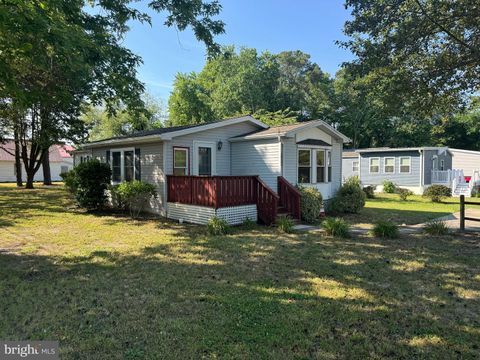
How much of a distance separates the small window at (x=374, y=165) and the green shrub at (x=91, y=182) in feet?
64.8

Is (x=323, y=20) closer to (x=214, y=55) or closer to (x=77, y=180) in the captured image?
(x=214, y=55)

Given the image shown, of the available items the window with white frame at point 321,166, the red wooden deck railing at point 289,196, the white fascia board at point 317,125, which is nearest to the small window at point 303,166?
the window with white frame at point 321,166

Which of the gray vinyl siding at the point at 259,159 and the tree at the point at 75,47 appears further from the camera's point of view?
the gray vinyl siding at the point at 259,159

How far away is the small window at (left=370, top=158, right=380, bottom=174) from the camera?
2519cm

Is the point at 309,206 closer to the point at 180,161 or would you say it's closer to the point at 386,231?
the point at 386,231

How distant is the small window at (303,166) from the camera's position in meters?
12.3

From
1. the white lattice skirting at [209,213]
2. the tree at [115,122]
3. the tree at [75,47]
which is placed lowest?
the white lattice skirting at [209,213]

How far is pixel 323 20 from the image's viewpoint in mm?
12883

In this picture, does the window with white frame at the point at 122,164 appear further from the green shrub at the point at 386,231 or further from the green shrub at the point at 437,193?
the green shrub at the point at 437,193

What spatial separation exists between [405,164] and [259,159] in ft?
53.6

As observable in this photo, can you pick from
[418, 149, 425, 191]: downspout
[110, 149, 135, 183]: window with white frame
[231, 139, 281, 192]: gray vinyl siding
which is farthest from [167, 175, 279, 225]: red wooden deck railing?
[418, 149, 425, 191]: downspout

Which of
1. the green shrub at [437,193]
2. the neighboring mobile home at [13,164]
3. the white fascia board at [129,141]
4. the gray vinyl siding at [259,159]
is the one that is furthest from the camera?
the neighboring mobile home at [13,164]

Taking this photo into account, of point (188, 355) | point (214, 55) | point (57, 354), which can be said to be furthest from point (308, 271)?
point (214, 55)

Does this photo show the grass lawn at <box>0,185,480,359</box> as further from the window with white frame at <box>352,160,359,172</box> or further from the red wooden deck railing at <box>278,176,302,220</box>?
the window with white frame at <box>352,160,359,172</box>
